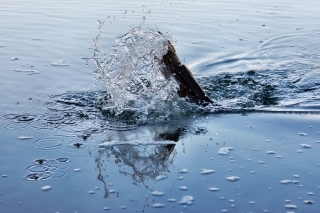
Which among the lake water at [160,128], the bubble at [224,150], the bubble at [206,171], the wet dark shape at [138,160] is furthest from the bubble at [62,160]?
the bubble at [224,150]

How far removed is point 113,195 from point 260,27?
329 inches

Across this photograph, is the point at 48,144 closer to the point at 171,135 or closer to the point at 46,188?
the point at 46,188

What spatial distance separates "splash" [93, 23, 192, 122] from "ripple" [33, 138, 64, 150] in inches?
43.2

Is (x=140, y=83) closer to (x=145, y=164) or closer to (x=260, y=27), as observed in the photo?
(x=145, y=164)

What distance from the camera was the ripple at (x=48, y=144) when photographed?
5379 millimetres

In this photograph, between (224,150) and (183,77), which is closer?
(224,150)

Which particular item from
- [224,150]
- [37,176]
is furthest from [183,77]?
[37,176]

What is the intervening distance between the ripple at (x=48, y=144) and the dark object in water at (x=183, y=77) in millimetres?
1843

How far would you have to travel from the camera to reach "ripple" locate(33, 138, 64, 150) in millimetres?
5379

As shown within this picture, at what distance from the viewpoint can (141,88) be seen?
292 inches

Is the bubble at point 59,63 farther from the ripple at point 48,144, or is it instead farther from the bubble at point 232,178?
the bubble at point 232,178

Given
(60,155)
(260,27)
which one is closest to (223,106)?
(60,155)

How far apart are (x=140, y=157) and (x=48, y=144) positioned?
1.01m

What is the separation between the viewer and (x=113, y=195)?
4422 mm
